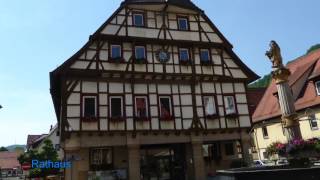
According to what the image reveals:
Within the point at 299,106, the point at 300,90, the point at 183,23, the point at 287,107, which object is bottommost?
the point at 287,107

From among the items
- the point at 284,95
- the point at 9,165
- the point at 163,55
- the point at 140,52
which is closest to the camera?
the point at 284,95

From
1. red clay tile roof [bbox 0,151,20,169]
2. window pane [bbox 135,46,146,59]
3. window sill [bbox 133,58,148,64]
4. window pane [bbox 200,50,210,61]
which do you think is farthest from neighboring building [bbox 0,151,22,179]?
window pane [bbox 200,50,210,61]

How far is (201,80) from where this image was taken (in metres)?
25.2

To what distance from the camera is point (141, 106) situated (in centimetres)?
2322

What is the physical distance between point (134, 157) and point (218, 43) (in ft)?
35.2

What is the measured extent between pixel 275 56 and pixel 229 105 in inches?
375

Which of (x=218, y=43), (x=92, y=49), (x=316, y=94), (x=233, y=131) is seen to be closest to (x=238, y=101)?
(x=233, y=131)

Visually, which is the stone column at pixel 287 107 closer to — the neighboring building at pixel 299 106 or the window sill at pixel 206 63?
the window sill at pixel 206 63

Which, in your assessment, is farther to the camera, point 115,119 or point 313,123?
point 313,123

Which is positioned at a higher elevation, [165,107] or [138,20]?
[138,20]

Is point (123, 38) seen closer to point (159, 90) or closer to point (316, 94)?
point (159, 90)

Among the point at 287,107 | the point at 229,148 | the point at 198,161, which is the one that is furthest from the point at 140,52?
the point at 287,107

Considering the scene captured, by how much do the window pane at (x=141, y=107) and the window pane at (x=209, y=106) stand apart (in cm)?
444

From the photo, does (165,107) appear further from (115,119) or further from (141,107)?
(115,119)
